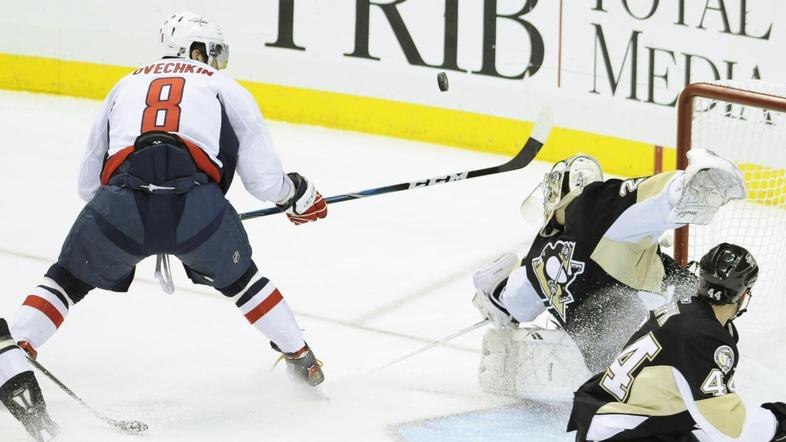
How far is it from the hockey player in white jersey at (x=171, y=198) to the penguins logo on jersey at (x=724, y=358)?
127 centimetres

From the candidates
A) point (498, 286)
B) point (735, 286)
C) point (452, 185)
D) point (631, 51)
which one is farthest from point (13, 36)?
point (735, 286)

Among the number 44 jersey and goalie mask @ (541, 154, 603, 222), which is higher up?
goalie mask @ (541, 154, 603, 222)

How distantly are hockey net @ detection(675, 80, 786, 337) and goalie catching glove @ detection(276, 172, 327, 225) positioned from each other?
3.22 ft

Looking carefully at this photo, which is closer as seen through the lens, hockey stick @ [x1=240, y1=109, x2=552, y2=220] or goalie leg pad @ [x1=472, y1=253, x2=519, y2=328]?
goalie leg pad @ [x1=472, y1=253, x2=519, y2=328]

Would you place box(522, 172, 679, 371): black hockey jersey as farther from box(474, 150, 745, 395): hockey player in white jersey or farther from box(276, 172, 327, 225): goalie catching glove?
box(276, 172, 327, 225): goalie catching glove

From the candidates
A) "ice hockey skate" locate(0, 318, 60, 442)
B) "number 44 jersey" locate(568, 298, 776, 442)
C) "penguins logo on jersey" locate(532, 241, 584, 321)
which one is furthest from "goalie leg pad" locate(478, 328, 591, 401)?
"ice hockey skate" locate(0, 318, 60, 442)

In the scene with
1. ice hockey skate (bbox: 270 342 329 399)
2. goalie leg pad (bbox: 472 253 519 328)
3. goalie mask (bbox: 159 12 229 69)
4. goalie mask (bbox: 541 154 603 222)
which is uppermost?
goalie mask (bbox: 159 12 229 69)

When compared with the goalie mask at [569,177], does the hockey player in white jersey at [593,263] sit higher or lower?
lower

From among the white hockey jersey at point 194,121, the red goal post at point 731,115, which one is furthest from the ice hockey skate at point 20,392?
the red goal post at point 731,115

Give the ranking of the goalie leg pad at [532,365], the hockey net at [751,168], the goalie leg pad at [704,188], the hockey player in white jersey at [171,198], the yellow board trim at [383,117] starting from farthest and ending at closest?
the yellow board trim at [383,117] → the hockey net at [751,168] → the goalie leg pad at [532,365] → the hockey player in white jersey at [171,198] → the goalie leg pad at [704,188]

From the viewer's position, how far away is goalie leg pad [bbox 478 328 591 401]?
3.45 metres

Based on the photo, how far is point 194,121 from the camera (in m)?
3.30

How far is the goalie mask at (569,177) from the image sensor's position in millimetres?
3301

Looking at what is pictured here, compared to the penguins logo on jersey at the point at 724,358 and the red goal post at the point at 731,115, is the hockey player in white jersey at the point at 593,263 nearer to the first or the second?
the red goal post at the point at 731,115
